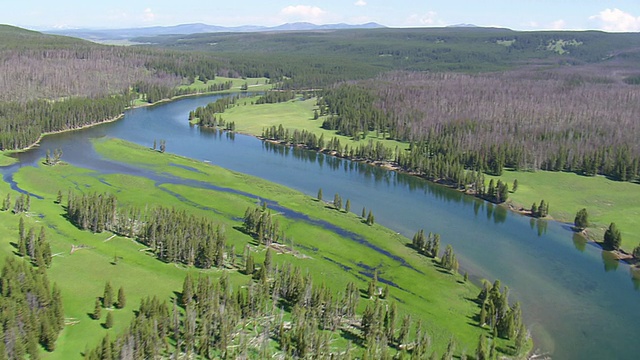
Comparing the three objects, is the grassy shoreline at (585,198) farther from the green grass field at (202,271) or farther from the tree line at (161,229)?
the tree line at (161,229)

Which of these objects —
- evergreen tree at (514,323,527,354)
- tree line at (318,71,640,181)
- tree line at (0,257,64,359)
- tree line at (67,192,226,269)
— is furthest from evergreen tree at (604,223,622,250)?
tree line at (0,257,64,359)

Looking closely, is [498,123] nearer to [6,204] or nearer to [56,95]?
[6,204]

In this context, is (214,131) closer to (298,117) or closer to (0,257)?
(298,117)

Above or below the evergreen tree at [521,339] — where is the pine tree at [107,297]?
above

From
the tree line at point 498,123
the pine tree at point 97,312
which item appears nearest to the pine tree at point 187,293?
the pine tree at point 97,312

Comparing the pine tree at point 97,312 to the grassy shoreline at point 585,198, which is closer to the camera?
the pine tree at point 97,312

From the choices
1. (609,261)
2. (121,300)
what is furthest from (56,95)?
(609,261)
